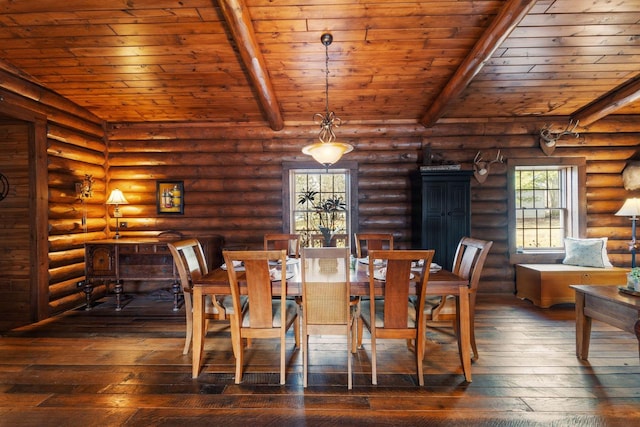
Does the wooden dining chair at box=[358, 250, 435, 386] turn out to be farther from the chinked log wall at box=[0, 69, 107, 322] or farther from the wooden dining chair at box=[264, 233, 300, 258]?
the chinked log wall at box=[0, 69, 107, 322]

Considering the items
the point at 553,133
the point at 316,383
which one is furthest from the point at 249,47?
the point at 553,133

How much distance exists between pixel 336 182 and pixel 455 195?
1.89m

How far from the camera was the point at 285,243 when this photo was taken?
175 inches

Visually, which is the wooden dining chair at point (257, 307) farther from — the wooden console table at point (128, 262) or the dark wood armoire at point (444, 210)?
the dark wood armoire at point (444, 210)

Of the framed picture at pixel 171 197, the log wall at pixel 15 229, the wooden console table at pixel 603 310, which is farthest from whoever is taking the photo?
the framed picture at pixel 171 197

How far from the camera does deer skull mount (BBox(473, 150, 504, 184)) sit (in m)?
5.23

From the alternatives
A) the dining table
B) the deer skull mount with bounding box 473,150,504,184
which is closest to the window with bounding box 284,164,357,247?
the deer skull mount with bounding box 473,150,504,184

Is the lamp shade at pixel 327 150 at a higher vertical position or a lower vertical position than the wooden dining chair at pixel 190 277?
higher

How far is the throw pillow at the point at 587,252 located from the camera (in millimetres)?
4801

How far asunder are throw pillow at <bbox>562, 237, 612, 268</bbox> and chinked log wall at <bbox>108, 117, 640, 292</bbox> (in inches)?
19.0

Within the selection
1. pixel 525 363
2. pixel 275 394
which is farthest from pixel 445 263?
pixel 275 394

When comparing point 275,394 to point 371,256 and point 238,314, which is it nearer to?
point 238,314

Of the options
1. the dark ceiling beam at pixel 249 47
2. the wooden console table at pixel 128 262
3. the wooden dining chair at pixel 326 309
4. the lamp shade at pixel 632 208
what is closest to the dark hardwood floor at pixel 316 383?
the wooden dining chair at pixel 326 309

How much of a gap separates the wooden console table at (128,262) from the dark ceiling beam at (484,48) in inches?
155
